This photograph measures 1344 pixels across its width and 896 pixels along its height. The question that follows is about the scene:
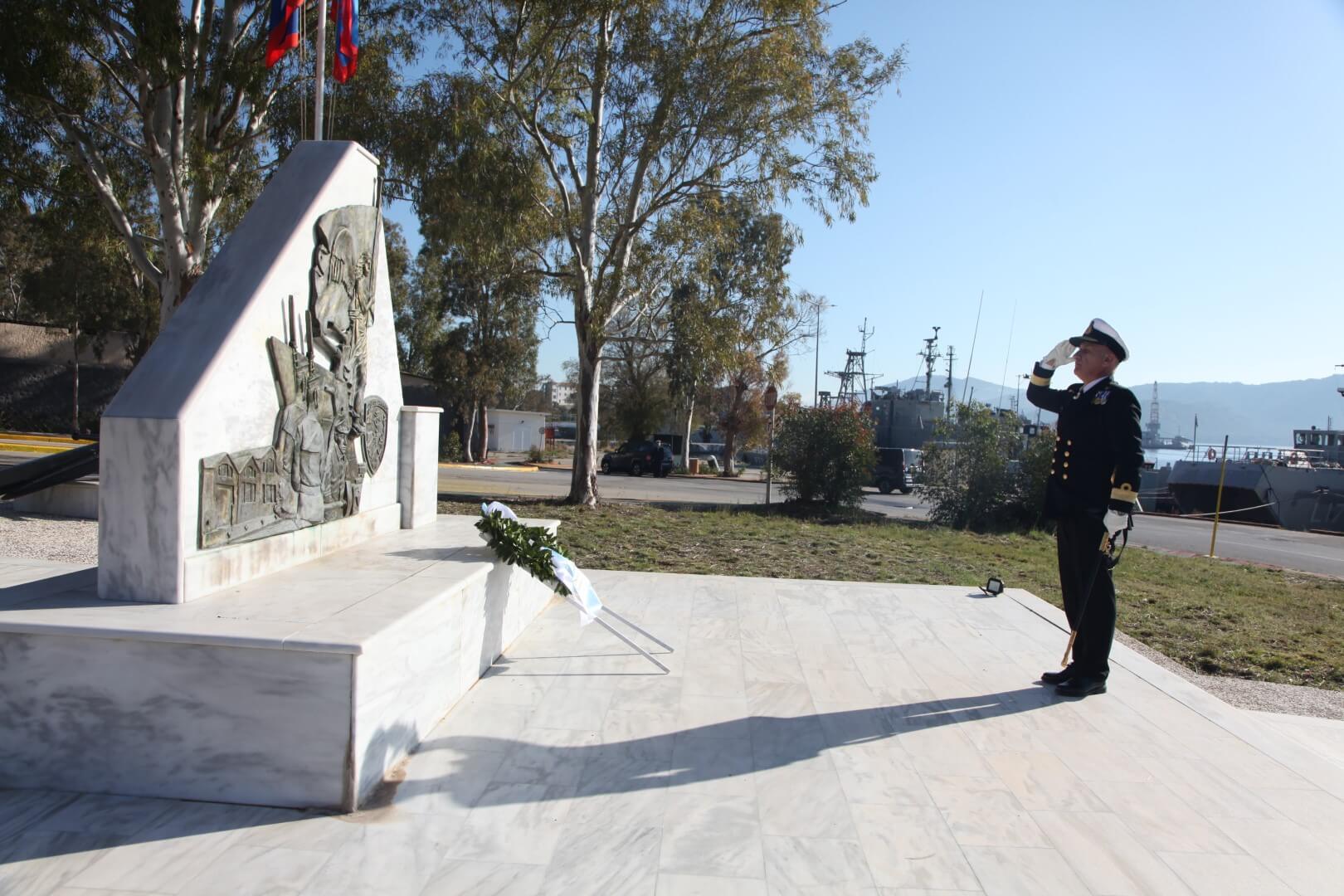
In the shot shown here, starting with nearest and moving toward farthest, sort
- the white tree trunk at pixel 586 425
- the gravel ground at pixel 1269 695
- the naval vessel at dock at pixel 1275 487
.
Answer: the gravel ground at pixel 1269 695 → the white tree trunk at pixel 586 425 → the naval vessel at dock at pixel 1275 487

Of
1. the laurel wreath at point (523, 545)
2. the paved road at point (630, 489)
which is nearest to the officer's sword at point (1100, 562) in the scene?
the laurel wreath at point (523, 545)

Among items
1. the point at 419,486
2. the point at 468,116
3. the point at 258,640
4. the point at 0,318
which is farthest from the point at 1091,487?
the point at 0,318

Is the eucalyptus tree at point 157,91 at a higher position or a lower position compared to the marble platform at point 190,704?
higher

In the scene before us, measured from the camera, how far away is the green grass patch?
696 cm

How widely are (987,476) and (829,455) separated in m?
2.92

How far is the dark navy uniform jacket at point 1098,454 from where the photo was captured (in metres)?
4.91

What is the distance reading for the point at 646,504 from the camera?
17281 millimetres

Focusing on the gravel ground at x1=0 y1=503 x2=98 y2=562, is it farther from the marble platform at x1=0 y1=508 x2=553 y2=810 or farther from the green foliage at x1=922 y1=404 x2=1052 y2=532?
the green foliage at x1=922 y1=404 x2=1052 y2=532

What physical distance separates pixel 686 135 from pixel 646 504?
712 centimetres

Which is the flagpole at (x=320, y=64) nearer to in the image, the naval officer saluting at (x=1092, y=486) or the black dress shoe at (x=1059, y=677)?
the naval officer saluting at (x=1092, y=486)

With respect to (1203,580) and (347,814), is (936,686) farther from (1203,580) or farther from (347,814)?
(1203,580)

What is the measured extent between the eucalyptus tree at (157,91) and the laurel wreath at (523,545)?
8212 mm

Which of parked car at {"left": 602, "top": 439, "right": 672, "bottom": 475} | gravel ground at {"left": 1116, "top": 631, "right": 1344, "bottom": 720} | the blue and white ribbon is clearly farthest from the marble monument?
parked car at {"left": 602, "top": 439, "right": 672, "bottom": 475}

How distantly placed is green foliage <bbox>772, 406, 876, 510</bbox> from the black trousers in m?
11.2
